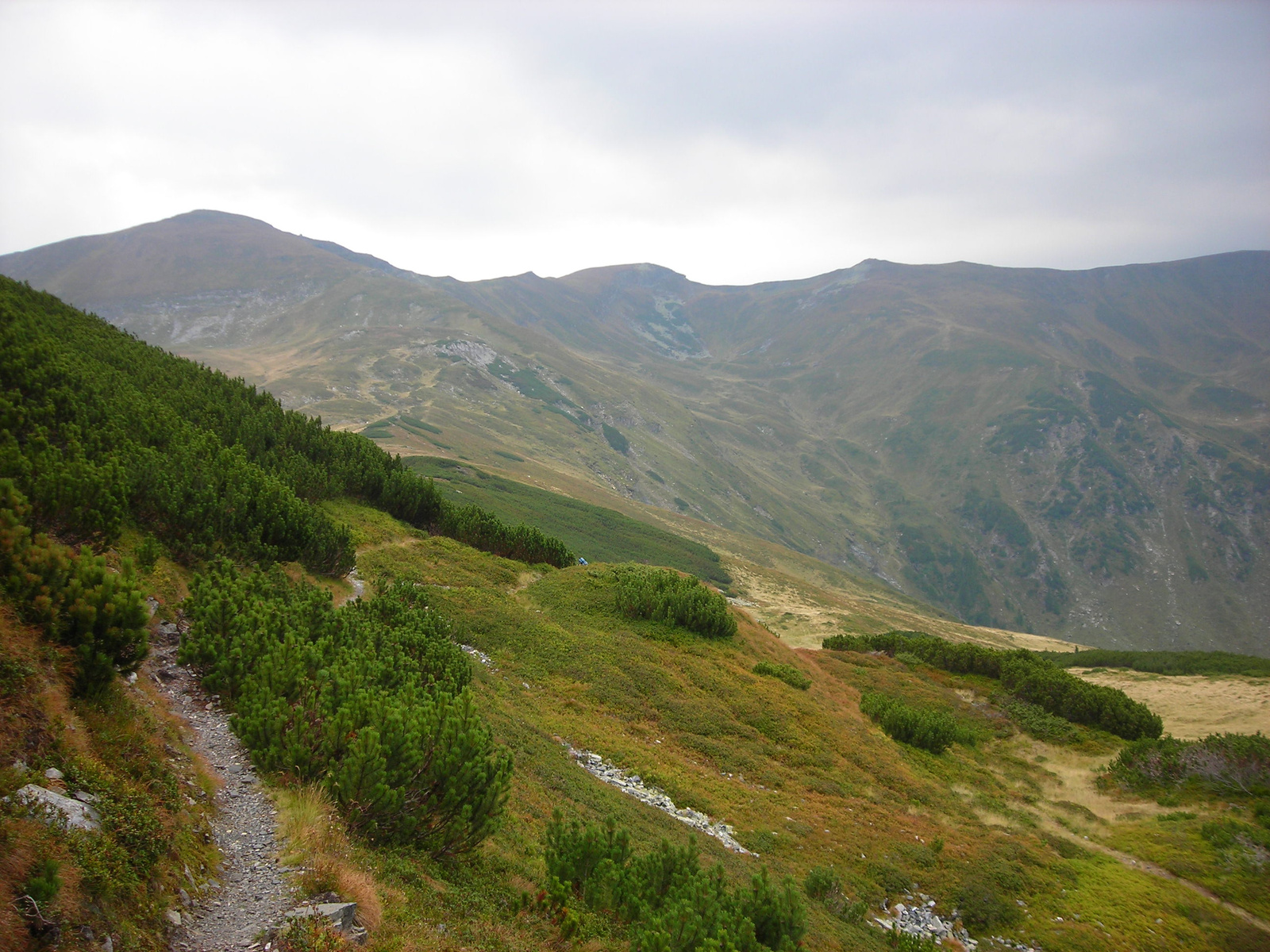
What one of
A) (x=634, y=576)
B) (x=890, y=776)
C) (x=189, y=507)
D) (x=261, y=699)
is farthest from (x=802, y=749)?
(x=189, y=507)

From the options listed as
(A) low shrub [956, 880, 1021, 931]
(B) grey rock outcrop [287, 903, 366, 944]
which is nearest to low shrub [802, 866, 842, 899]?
(A) low shrub [956, 880, 1021, 931]

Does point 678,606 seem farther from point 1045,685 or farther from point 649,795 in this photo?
point 1045,685

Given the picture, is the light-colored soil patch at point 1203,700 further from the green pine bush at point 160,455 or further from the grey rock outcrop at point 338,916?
the green pine bush at point 160,455

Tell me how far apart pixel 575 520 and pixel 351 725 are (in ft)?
270

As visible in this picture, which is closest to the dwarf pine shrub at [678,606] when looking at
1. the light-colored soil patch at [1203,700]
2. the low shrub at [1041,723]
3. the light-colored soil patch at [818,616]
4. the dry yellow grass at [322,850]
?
the low shrub at [1041,723]

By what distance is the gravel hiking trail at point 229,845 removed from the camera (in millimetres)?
5348

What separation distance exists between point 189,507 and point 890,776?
2295 cm

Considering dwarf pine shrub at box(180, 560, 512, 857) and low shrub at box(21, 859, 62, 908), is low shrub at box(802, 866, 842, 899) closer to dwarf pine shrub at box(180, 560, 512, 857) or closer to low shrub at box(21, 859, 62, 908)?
dwarf pine shrub at box(180, 560, 512, 857)

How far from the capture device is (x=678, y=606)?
91.2ft

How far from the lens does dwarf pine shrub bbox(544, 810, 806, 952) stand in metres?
7.77

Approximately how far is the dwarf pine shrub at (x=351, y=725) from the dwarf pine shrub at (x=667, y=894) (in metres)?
1.33

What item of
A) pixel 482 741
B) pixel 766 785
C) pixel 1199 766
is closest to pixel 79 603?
pixel 482 741

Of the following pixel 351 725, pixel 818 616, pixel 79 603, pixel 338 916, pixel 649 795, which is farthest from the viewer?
pixel 818 616

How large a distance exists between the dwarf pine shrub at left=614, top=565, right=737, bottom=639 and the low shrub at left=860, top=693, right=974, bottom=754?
7387mm
